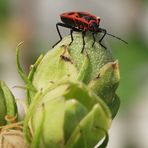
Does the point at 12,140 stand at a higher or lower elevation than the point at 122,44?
higher

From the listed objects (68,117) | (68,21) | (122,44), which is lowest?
(122,44)

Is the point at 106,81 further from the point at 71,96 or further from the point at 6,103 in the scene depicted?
the point at 6,103

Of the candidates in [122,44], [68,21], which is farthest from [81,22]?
[122,44]

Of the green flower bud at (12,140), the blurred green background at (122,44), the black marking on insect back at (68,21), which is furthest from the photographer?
the blurred green background at (122,44)

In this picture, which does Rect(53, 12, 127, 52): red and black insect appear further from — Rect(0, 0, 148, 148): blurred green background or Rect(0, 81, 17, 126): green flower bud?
Rect(0, 0, 148, 148): blurred green background

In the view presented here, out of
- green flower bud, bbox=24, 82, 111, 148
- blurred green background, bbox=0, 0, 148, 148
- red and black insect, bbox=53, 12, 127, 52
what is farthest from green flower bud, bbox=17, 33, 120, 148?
blurred green background, bbox=0, 0, 148, 148

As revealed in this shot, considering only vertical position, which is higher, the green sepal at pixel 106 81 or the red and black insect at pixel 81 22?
the red and black insect at pixel 81 22

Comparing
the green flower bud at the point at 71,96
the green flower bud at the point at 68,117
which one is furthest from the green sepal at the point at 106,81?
the green flower bud at the point at 68,117

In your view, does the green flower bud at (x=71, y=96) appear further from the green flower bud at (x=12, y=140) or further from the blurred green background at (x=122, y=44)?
the blurred green background at (x=122, y=44)

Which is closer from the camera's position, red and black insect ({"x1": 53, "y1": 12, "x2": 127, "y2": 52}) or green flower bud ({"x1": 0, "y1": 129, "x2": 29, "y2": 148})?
green flower bud ({"x1": 0, "y1": 129, "x2": 29, "y2": 148})
